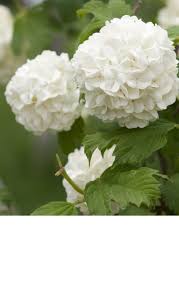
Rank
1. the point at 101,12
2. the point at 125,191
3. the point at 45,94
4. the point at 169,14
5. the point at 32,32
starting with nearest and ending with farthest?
the point at 125,191, the point at 101,12, the point at 45,94, the point at 169,14, the point at 32,32

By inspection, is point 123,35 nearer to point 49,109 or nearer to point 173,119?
point 173,119

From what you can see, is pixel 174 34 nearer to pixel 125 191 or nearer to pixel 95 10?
pixel 95 10

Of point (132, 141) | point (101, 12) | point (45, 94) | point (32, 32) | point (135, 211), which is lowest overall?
point (135, 211)

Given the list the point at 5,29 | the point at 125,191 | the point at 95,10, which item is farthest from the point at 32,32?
the point at 125,191

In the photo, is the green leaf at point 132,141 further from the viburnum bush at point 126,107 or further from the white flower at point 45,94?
the white flower at point 45,94

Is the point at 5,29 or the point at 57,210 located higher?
the point at 5,29

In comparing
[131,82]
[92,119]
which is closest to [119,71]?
[131,82]
